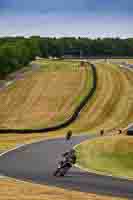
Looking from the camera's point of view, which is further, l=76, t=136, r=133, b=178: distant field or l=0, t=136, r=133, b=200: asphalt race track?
l=76, t=136, r=133, b=178: distant field

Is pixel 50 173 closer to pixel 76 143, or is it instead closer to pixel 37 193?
pixel 37 193

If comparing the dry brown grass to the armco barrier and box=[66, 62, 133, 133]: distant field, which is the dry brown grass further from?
box=[66, 62, 133, 133]: distant field

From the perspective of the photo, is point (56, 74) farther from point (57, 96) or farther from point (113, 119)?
point (113, 119)

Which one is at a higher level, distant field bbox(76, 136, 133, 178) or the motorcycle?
the motorcycle

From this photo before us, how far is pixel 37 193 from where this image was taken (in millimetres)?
25875

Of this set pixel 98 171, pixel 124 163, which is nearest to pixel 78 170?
pixel 98 171

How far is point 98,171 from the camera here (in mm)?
35125

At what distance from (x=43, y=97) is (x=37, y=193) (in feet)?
259

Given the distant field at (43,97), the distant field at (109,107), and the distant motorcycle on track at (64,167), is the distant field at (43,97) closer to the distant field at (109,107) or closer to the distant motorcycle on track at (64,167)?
the distant field at (109,107)

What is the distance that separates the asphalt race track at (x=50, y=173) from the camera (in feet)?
93.7

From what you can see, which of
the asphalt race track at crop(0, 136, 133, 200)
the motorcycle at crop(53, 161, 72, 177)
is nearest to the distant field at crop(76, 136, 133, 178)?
the asphalt race track at crop(0, 136, 133, 200)

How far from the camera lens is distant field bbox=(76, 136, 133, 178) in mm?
36469

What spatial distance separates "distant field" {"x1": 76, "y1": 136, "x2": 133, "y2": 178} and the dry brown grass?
310 inches

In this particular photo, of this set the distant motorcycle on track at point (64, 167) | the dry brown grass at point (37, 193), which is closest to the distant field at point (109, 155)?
the distant motorcycle on track at point (64, 167)
